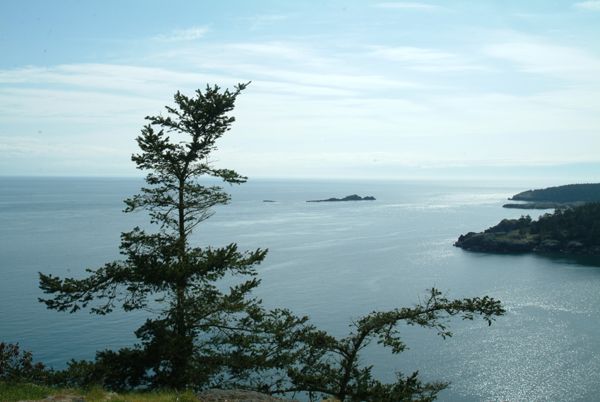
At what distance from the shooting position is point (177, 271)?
1859 centimetres

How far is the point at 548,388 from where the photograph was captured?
45.7 meters

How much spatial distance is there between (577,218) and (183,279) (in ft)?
460

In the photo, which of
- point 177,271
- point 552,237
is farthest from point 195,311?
point 552,237

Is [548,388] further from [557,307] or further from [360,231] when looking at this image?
[360,231]

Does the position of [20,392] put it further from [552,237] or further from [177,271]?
[552,237]

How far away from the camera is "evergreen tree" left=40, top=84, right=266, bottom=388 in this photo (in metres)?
18.7

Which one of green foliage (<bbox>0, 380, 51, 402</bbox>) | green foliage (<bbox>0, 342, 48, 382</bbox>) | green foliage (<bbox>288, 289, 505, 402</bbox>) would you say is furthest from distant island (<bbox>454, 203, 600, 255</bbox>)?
green foliage (<bbox>0, 380, 51, 402</bbox>)

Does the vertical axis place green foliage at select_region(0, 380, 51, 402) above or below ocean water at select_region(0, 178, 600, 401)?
above

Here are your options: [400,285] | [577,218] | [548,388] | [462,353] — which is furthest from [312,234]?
[548,388]

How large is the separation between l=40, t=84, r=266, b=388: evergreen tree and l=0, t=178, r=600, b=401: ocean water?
3104 centimetres

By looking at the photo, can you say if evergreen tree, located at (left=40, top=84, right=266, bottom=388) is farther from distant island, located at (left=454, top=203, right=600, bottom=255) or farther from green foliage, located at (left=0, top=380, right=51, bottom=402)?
distant island, located at (left=454, top=203, right=600, bottom=255)

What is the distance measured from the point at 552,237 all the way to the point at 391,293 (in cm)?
7621

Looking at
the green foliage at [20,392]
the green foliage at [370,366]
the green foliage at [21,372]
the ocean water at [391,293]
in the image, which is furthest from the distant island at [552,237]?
the green foliage at [20,392]

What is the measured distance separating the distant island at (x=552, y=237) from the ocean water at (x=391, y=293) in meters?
7.13
